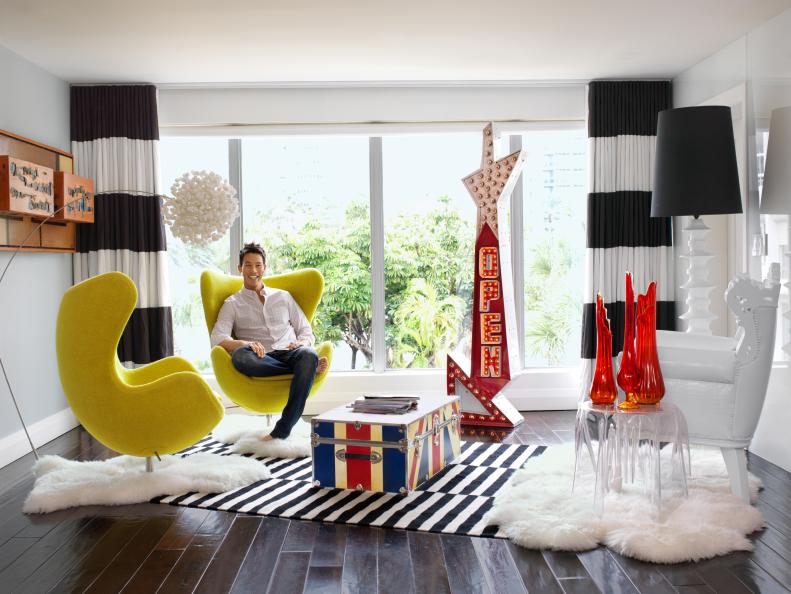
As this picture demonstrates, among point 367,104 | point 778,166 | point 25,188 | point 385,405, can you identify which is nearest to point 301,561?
point 385,405

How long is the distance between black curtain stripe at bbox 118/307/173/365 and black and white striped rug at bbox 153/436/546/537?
1751mm

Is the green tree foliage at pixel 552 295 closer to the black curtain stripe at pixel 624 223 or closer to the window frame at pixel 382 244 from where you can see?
the window frame at pixel 382 244

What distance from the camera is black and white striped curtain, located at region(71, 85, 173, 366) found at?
5375mm

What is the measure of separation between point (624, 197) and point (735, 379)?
2.42 m

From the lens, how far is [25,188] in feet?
14.0

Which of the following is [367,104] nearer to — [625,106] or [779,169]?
[625,106]

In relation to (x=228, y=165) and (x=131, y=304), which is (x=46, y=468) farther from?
(x=228, y=165)

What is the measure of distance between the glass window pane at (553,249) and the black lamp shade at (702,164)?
1.82 m

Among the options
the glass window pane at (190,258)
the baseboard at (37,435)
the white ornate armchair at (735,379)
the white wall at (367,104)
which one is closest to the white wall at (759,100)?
the white ornate armchair at (735,379)

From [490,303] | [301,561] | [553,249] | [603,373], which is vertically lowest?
[301,561]

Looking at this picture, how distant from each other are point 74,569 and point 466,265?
3.78 metres

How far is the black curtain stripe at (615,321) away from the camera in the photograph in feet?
18.1

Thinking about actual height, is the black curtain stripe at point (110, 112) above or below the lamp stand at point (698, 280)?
above

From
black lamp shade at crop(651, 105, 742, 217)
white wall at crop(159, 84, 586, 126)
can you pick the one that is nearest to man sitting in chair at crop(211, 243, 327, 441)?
white wall at crop(159, 84, 586, 126)
